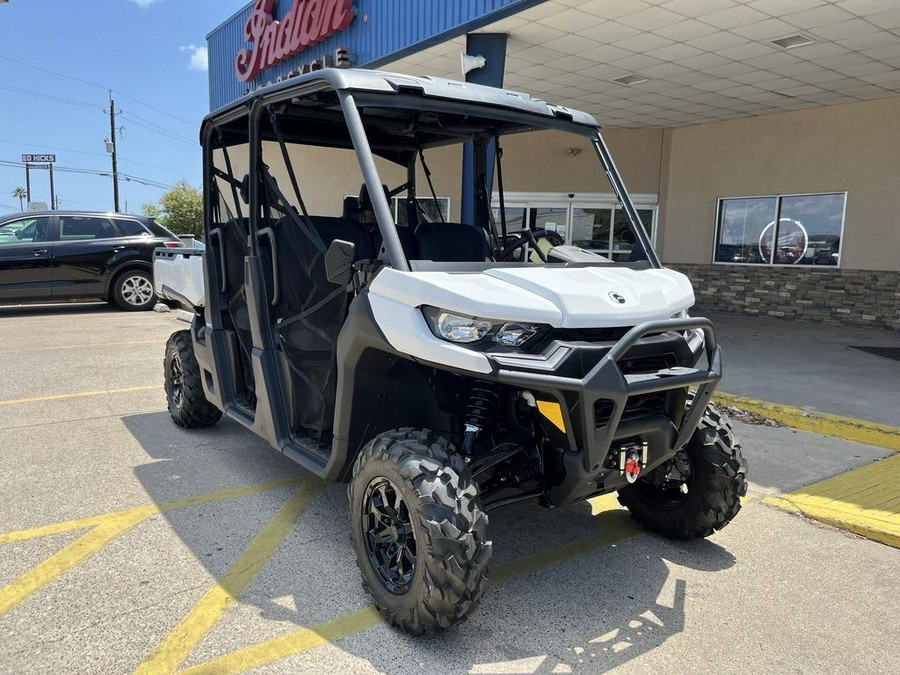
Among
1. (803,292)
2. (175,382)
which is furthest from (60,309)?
(803,292)

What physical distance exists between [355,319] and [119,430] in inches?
135

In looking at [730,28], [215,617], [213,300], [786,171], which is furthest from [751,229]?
[215,617]

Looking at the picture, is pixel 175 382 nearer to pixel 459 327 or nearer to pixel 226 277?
pixel 226 277

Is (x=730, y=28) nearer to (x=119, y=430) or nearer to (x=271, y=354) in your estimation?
(x=271, y=354)

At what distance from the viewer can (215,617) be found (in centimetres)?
281

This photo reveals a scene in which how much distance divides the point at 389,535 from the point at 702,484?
163 centimetres

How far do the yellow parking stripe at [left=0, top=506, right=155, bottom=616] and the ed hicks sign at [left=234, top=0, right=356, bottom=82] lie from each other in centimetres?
918

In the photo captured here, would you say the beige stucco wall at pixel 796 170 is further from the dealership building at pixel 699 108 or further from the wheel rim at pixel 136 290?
the wheel rim at pixel 136 290

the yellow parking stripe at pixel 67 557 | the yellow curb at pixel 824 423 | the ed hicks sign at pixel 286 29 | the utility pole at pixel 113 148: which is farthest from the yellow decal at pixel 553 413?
the utility pole at pixel 113 148

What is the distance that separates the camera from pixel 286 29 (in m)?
12.4

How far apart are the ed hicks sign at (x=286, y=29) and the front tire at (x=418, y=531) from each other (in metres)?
9.69

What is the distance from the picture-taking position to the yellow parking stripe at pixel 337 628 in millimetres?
2518

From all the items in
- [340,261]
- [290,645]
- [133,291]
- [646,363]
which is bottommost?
[290,645]

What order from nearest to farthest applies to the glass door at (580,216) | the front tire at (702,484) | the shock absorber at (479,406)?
the shock absorber at (479,406), the front tire at (702,484), the glass door at (580,216)
